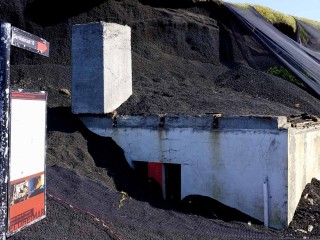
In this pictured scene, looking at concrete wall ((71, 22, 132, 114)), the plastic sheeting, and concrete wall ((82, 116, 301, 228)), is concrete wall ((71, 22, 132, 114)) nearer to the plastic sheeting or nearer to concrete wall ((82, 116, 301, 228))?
concrete wall ((82, 116, 301, 228))

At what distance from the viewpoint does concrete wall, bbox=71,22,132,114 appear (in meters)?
10.8

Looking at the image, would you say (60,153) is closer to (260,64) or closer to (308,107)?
(308,107)

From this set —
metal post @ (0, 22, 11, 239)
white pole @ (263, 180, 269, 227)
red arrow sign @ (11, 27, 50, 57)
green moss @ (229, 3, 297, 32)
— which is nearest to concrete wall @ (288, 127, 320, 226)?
white pole @ (263, 180, 269, 227)

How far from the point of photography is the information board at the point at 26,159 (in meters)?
3.46

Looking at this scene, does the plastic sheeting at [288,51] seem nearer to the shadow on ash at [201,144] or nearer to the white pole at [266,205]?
the shadow on ash at [201,144]

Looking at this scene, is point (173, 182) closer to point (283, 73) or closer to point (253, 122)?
point (253, 122)

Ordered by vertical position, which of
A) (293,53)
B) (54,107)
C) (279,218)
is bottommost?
(279,218)

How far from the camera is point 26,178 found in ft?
12.0

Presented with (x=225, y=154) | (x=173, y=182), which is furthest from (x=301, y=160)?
(x=173, y=182)

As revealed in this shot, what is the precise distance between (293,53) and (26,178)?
14.3m

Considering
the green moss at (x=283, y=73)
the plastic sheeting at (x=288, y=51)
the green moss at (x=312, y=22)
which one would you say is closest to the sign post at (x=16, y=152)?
the plastic sheeting at (x=288, y=51)

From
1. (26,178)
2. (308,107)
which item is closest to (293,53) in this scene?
(308,107)

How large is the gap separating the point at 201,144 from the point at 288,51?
8.87 metres

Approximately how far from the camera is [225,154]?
29.1ft
